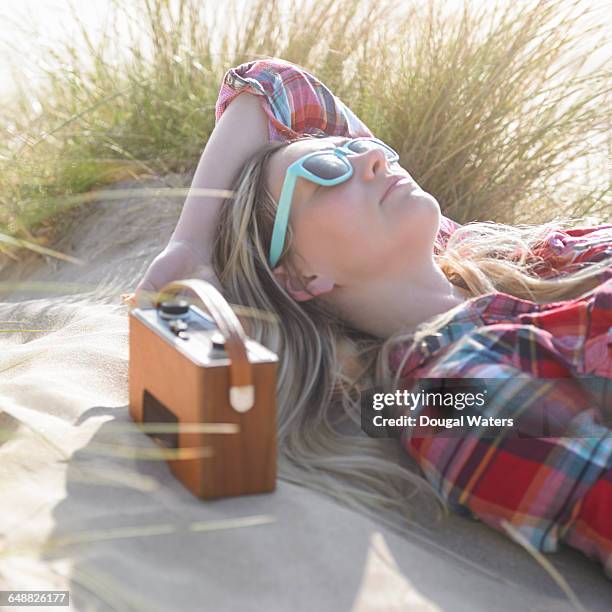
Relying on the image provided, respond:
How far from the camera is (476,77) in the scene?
357 cm

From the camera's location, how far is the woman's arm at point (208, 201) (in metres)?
2.38

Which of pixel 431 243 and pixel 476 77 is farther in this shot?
pixel 476 77

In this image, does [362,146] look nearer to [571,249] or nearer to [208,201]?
[208,201]

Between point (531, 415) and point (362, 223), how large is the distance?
2.17 ft

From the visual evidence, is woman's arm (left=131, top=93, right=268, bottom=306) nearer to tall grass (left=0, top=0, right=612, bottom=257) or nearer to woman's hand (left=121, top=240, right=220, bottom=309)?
woman's hand (left=121, top=240, right=220, bottom=309)

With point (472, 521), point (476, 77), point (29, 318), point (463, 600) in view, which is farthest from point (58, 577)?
point (476, 77)

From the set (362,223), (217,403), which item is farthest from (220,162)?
(217,403)

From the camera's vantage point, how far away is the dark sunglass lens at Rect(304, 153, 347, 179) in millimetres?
2347

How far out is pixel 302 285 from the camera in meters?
2.47

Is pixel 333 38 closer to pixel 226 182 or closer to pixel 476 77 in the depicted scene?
pixel 476 77

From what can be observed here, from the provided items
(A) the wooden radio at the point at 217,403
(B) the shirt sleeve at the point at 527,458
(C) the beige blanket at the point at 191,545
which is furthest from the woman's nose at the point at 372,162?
(C) the beige blanket at the point at 191,545

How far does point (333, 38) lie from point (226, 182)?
1.61 meters

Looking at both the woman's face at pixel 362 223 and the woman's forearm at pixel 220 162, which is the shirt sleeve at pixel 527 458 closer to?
the woman's face at pixel 362 223

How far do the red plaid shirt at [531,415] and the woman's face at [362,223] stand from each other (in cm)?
23
